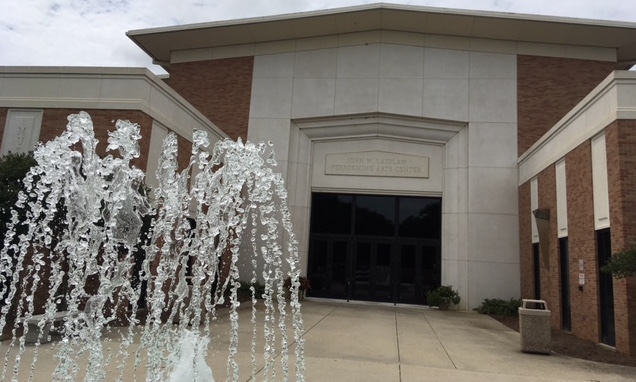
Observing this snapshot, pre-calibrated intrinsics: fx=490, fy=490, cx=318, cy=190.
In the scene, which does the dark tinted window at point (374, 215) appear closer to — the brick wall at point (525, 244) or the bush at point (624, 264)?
the brick wall at point (525, 244)

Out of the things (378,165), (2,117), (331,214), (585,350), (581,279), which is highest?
(378,165)

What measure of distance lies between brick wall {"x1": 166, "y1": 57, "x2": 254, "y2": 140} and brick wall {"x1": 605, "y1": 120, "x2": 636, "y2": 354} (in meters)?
14.0

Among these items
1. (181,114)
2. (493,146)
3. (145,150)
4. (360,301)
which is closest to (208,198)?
(145,150)

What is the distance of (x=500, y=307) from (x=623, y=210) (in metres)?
8.19

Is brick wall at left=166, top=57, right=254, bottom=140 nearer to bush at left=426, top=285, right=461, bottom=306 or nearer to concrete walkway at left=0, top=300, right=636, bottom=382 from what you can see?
bush at left=426, top=285, right=461, bottom=306

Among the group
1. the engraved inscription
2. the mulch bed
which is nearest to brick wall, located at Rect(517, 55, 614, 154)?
the engraved inscription

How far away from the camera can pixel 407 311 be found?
17.0 m

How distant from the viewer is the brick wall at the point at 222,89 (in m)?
20.6

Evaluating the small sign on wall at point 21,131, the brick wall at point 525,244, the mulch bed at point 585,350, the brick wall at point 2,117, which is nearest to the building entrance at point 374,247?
→ the brick wall at point 525,244

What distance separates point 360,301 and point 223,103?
10006 millimetres

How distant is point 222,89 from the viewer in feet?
68.8

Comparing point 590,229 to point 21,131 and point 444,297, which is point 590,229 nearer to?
point 444,297

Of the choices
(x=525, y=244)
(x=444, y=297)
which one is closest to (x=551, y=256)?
(x=525, y=244)

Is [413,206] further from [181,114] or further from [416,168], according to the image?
[181,114]
